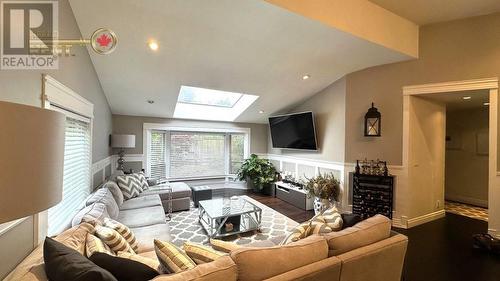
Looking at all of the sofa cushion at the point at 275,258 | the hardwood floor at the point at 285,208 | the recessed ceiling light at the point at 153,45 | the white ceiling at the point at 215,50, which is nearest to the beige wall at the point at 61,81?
the white ceiling at the point at 215,50

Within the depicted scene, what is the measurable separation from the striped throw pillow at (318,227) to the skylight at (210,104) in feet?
11.4

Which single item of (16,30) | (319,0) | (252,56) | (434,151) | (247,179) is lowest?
(247,179)

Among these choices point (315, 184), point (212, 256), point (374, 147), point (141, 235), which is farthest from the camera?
point (315, 184)

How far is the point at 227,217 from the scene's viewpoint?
326 cm

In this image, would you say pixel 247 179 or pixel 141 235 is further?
pixel 247 179

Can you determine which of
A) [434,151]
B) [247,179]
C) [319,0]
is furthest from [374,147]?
[247,179]

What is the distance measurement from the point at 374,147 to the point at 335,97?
1240mm

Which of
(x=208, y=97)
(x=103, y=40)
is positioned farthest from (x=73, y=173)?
(x=208, y=97)

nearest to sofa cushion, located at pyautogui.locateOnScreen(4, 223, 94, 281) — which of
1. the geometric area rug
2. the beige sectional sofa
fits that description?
the beige sectional sofa

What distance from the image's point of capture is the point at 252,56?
3352 mm

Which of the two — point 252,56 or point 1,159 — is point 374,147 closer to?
point 252,56

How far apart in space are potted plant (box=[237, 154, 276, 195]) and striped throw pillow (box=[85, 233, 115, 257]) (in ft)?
14.7

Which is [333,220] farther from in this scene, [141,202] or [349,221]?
[141,202]
